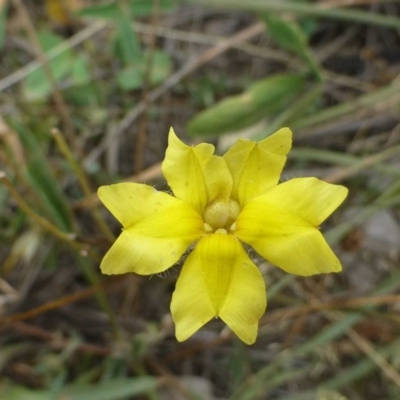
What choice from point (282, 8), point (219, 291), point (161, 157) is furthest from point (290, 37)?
point (219, 291)

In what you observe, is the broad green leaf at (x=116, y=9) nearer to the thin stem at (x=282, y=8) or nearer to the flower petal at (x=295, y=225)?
the thin stem at (x=282, y=8)

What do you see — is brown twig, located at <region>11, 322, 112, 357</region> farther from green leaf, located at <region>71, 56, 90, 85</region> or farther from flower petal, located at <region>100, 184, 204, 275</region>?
flower petal, located at <region>100, 184, 204, 275</region>

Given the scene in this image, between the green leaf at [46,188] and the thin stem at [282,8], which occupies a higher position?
the thin stem at [282,8]

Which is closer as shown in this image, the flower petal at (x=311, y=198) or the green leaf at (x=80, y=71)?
the flower petal at (x=311, y=198)

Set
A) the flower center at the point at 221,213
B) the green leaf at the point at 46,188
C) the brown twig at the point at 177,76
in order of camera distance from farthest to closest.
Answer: the brown twig at the point at 177,76 → the green leaf at the point at 46,188 → the flower center at the point at 221,213

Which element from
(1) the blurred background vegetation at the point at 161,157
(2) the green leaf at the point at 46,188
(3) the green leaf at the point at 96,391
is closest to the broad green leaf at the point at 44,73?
(1) the blurred background vegetation at the point at 161,157

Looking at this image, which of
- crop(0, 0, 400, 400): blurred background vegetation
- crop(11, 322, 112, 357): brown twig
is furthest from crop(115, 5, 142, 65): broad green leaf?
crop(11, 322, 112, 357): brown twig

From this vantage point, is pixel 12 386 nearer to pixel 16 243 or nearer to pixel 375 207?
pixel 16 243
